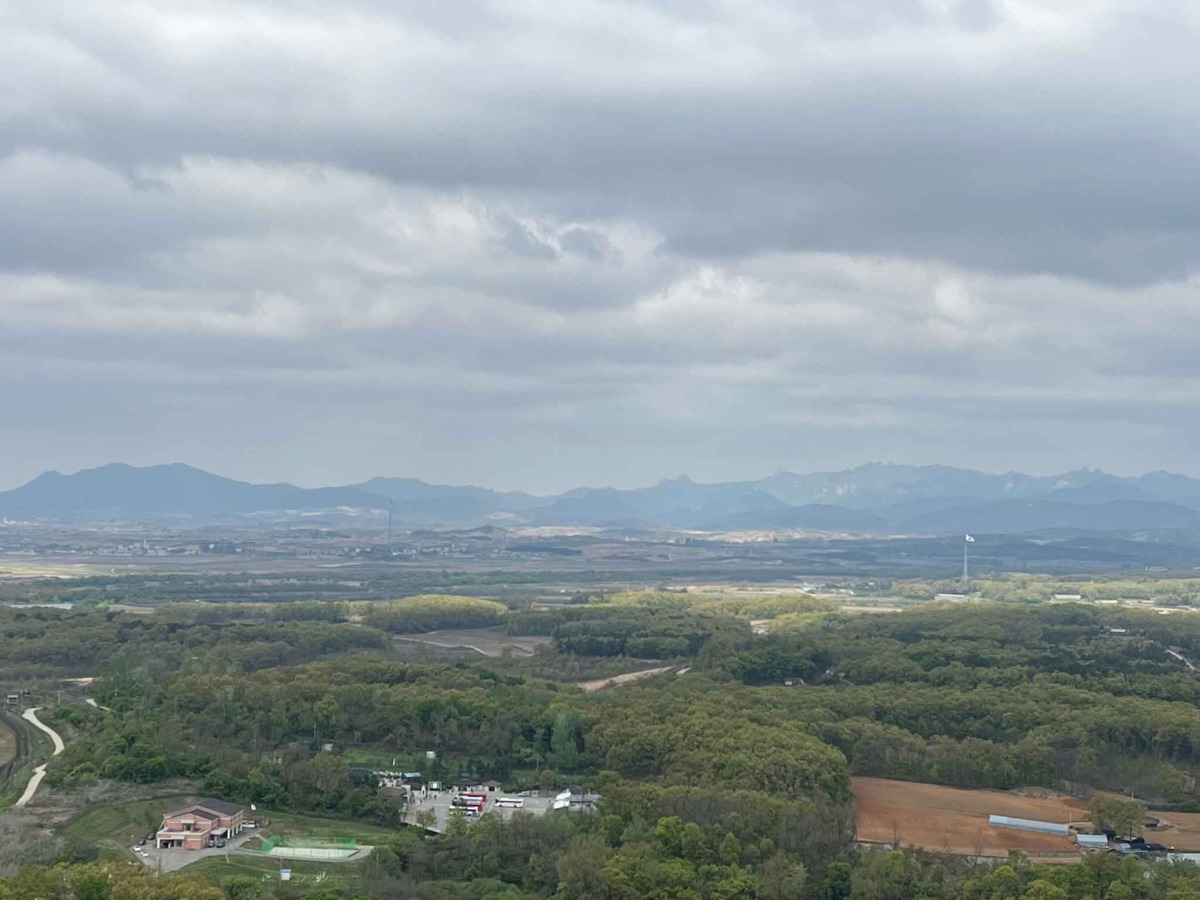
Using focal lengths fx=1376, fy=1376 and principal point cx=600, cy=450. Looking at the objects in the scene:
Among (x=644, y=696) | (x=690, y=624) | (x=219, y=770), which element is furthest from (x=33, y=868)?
(x=690, y=624)

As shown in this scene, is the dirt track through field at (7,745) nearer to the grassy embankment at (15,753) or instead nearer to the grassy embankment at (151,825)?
the grassy embankment at (15,753)

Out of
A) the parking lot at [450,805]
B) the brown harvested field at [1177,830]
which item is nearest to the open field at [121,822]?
the parking lot at [450,805]

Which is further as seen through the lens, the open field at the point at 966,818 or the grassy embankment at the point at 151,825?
the open field at the point at 966,818

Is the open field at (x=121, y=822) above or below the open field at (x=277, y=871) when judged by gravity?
above

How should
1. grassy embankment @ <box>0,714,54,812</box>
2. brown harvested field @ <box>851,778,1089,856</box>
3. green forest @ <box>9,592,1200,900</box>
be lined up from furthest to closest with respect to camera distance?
grassy embankment @ <box>0,714,54,812</box>
brown harvested field @ <box>851,778,1089,856</box>
green forest @ <box>9,592,1200,900</box>

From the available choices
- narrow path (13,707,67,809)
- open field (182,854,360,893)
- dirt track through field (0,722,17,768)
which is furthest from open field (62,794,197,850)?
dirt track through field (0,722,17,768)

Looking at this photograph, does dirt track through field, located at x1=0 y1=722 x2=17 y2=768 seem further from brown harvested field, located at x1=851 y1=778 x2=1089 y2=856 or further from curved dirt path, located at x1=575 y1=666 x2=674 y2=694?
brown harvested field, located at x1=851 y1=778 x2=1089 y2=856
